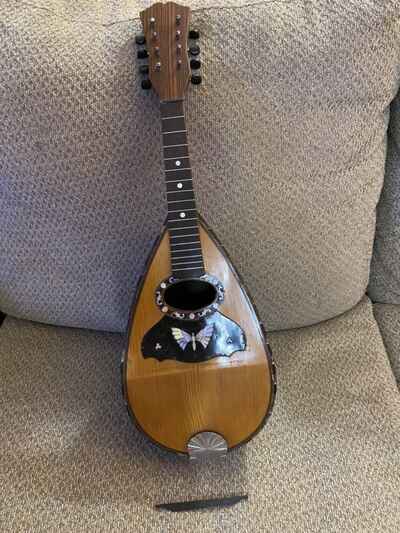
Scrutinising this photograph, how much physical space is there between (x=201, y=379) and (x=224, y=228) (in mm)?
292

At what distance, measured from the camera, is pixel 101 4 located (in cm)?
86

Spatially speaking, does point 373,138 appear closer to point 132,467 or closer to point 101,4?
point 101,4

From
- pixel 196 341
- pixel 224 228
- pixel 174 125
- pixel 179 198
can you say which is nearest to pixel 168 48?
pixel 174 125

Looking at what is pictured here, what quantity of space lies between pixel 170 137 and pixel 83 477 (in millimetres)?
588

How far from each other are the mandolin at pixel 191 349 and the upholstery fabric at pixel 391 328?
0.34 metres

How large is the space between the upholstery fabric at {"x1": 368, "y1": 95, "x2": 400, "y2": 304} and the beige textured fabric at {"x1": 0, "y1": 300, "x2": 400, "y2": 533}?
0.32 ft

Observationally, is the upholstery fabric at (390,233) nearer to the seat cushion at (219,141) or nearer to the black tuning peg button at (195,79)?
the seat cushion at (219,141)

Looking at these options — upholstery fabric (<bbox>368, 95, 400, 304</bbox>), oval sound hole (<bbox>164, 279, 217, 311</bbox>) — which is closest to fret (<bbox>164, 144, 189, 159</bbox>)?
oval sound hole (<bbox>164, 279, 217, 311</bbox>)

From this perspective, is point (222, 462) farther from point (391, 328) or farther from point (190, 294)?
point (391, 328)

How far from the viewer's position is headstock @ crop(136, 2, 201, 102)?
0.75 metres

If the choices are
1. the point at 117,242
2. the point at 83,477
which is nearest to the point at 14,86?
the point at 117,242

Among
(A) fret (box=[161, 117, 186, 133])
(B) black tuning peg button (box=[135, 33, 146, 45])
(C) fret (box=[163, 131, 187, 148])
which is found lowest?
(C) fret (box=[163, 131, 187, 148])

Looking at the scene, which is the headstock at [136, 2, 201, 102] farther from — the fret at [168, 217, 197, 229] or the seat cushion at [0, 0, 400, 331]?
the fret at [168, 217, 197, 229]

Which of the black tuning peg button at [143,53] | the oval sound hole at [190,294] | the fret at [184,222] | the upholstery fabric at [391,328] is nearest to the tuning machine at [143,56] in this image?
the black tuning peg button at [143,53]
